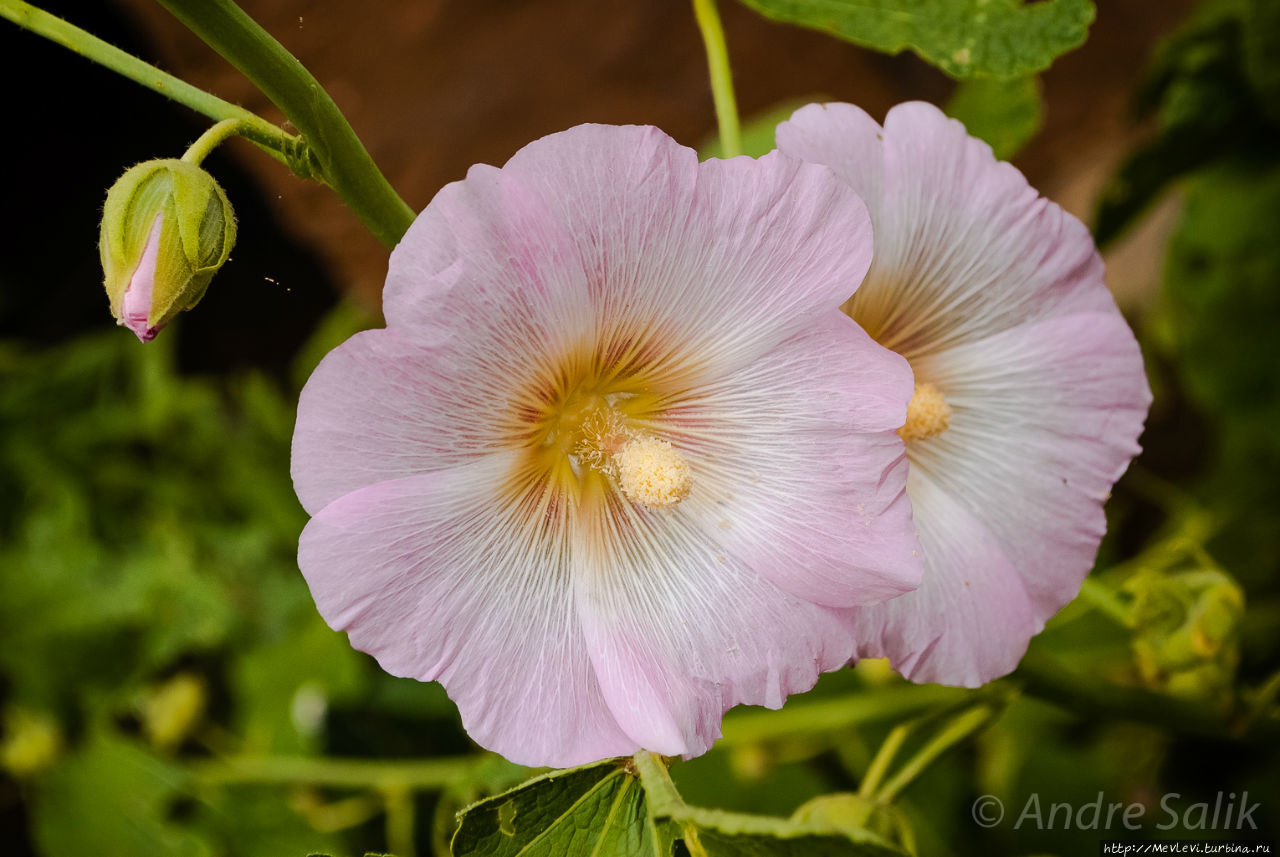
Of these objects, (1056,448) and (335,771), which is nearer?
(1056,448)

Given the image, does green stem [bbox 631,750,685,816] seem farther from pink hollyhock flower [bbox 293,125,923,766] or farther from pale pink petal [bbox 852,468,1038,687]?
pale pink petal [bbox 852,468,1038,687]

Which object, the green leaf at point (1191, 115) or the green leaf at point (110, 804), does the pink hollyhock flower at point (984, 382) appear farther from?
the green leaf at point (110, 804)

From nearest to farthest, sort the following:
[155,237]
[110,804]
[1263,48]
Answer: [155,237] → [1263,48] → [110,804]

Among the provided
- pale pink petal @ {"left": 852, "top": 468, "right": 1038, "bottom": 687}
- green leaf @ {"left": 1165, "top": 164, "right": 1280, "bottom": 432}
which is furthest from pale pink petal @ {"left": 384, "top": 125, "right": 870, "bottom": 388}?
green leaf @ {"left": 1165, "top": 164, "right": 1280, "bottom": 432}

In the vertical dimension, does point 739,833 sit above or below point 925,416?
below

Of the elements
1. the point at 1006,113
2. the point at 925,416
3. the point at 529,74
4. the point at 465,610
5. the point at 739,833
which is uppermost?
the point at 529,74

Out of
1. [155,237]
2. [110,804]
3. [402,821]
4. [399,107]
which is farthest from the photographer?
[399,107]

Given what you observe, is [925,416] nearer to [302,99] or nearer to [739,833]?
[739,833]

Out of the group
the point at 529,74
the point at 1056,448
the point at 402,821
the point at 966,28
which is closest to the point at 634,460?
the point at 1056,448
